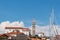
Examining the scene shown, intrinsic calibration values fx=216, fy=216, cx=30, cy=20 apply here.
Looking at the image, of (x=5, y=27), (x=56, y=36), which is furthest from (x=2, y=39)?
(x=5, y=27)

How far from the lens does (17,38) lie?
73.9 m

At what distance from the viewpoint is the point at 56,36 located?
52.8 m

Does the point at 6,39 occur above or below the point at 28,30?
below

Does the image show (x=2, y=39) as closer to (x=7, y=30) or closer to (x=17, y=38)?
(x=17, y=38)

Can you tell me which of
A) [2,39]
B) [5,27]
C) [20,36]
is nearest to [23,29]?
[5,27]

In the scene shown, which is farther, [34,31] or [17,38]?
[34,31]

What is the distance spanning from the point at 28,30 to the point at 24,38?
96.2 ft

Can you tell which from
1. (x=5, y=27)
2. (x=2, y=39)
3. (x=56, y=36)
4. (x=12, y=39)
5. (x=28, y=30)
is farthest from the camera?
(x=5, y=27)

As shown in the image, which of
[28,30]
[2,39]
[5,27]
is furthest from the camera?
[5,27]

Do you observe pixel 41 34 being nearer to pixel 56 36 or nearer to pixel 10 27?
pixel 10 27

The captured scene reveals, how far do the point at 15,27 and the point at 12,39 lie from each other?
116 ft

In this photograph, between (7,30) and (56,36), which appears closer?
(56,36)

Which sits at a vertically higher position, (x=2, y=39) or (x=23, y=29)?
(x=23, y=29)

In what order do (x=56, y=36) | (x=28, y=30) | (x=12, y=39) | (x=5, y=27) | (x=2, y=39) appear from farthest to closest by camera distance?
1. (x=5, y=27)
2. (x=28, y=30)
3. (x=12, y=39)
4. (x=2, y=39)
5. (x=56, y=36)
